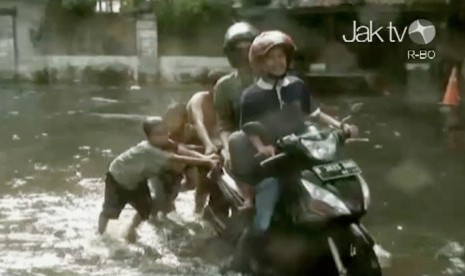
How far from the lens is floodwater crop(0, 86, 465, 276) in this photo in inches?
253

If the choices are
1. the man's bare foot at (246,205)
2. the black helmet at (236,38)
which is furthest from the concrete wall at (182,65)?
the man's bare foot at (246,205)

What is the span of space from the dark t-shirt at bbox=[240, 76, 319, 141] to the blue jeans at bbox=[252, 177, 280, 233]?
0.89 ft

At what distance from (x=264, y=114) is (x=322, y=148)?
1.81 feet

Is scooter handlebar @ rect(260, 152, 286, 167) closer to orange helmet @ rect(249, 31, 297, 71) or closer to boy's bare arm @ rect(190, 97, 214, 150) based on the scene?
orange helmet @ rect(249, 31, 297, 71)

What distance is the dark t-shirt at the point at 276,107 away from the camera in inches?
229

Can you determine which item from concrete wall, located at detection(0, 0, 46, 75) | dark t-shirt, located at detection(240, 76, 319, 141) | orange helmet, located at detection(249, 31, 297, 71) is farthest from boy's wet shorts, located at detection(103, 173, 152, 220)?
concrete wall, located at detection(0, 0, 46, 75)

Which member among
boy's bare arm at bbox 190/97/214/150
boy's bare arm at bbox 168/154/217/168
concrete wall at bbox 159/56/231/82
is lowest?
concrete wall at bbox 159/56/231/82

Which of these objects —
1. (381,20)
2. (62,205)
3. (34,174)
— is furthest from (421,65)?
(62,205)

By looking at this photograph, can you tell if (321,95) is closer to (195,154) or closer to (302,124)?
(195,154)

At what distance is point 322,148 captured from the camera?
540 cm

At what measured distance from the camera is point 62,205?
811cm

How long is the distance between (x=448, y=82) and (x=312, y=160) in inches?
423

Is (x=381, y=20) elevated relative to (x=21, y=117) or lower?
elevated

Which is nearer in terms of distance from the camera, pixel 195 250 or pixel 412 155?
pixel 195 250
